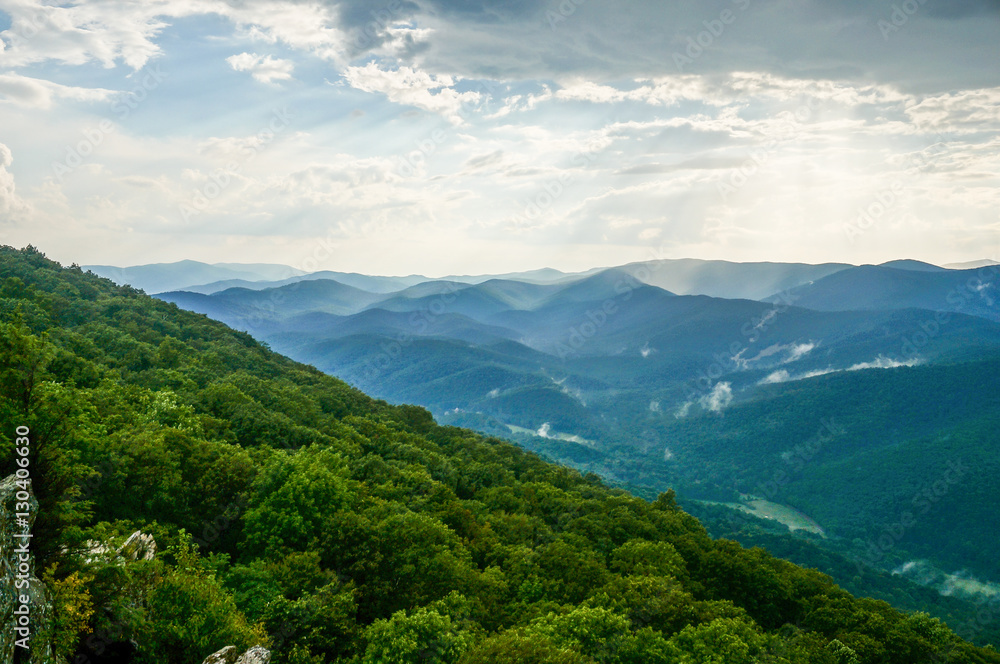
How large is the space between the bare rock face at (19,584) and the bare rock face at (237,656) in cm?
419

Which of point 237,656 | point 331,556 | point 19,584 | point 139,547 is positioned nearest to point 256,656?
point 237,656

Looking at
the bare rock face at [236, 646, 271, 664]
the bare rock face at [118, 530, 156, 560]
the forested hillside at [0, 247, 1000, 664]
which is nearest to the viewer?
the bare rock face at [236, 646, 271, 664]

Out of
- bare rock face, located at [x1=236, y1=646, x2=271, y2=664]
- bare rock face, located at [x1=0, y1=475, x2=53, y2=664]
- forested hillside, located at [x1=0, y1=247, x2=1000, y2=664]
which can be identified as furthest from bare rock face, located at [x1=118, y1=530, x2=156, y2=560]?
bare rock face, located at [x1=236, y1=646, x2=271, y2=664]

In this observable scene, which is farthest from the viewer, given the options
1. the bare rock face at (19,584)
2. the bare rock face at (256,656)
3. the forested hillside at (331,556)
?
the forested hillside at (331,556)

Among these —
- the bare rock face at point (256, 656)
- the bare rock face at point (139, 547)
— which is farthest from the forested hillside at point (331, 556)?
the bare rock face at point (256, 656)

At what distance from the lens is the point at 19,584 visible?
13.1 meters

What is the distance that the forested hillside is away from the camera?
17.4 meters

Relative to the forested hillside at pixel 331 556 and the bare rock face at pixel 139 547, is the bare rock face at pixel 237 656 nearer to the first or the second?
the forested hillside at pixel 331 556

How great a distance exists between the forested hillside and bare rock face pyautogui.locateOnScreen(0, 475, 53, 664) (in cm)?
39

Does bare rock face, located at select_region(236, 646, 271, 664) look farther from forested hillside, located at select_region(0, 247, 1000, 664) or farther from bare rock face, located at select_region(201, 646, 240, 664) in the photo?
forested hillside, located at select_region(0, 247, 1000, 664)

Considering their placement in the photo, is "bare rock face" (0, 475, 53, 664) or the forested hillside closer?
"bare rock face" (0, 475, 53, 664)

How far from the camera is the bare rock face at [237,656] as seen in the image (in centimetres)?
1641

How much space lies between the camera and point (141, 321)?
72.4m

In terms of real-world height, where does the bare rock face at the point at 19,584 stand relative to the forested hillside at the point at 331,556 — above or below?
above
